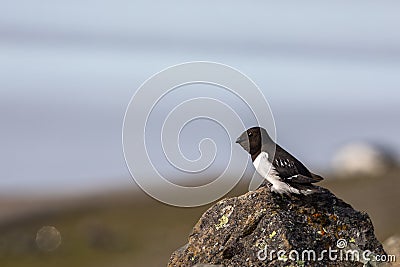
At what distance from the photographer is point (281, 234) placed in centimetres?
1403

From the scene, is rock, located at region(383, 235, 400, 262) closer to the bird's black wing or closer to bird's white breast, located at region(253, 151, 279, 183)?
the bird's black wing

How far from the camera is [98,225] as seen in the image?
62.8 metres

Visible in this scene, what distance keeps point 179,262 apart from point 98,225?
48.6m

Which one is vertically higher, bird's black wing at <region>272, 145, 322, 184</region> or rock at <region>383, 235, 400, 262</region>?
bird's black wing at <region>272, 145, 322, 184</region>

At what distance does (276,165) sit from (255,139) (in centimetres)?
68

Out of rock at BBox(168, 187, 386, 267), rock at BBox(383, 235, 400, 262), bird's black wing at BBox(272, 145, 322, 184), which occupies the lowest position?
rock at BBox(168, 187, 386, 267)

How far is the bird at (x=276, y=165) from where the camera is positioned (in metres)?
14.5

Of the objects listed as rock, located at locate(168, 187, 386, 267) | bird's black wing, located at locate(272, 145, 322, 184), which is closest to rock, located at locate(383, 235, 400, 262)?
rock, located at locate(168, 187, 386, 267)

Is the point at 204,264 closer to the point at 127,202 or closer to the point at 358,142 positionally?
the point at 127,202

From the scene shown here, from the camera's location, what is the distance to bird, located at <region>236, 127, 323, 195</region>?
47.5 feet

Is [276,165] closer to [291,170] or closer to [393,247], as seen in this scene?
[291,170]

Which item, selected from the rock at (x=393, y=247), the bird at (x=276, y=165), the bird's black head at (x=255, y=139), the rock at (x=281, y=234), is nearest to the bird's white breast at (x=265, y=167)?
the bird at (x=276, y=165)

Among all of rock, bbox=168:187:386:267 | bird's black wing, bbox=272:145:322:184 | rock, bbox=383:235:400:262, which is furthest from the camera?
rock, bbox=383:235:400:262

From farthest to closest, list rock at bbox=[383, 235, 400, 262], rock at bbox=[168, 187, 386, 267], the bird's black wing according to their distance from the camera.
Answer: rock at bbox=[383, 235, 400, 262] → the bird's black wing → rock at bbox=[168, 187, 386, 267]
